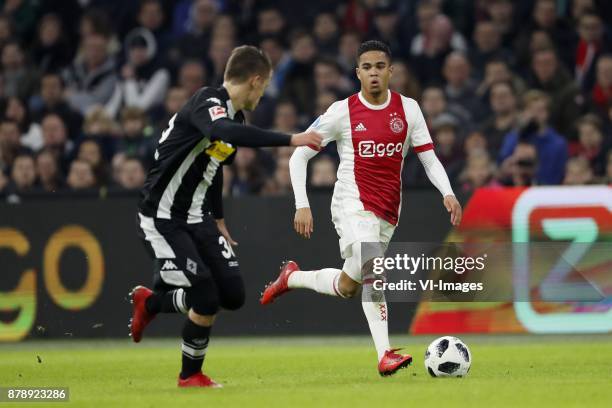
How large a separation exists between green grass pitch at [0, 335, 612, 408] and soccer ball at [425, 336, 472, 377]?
124 mm

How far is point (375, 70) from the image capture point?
32.2 ft

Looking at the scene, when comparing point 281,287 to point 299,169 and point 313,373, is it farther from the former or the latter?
point 299,169

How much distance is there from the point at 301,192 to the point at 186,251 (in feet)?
4.04

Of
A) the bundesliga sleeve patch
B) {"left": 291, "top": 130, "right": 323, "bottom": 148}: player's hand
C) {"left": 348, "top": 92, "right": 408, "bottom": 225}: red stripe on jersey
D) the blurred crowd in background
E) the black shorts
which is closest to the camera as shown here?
{"left": 291, "top": 130, "right": 323, "bottom": 148}: player's hand

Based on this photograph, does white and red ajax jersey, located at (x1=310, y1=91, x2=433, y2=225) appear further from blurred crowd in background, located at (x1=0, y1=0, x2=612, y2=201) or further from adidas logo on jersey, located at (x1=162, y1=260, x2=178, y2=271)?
blurred crowd in background, located at (x1=0, y1=0, x2=612, y2=201)

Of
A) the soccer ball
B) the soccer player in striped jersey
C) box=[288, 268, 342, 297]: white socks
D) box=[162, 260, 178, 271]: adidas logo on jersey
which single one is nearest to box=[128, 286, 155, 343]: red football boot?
the soccer player in striped jersey

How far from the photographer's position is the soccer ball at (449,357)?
9398 mm

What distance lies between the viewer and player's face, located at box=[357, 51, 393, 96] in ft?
32.1

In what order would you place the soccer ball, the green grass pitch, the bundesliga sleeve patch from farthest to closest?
1. the soccer ball
2. the bundesliga sleeve patch
3. the green grass pitch

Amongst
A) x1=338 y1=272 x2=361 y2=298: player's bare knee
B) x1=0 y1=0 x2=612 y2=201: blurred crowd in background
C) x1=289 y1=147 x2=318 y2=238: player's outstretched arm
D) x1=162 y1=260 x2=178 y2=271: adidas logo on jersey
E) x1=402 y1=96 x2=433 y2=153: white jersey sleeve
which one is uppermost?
x1=402 y1=96 x2=433 y2=153: white jersey sleeve

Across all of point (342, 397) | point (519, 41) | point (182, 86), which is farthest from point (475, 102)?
point (342, 397)

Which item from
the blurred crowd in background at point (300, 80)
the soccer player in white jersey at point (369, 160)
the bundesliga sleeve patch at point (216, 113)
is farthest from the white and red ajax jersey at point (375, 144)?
the blurred crowd in background at point (300, 80)

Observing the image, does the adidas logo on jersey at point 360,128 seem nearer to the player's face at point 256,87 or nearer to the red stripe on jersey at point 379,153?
the red stripe on jersey at point 379,153

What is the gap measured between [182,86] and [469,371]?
8.81 metres
